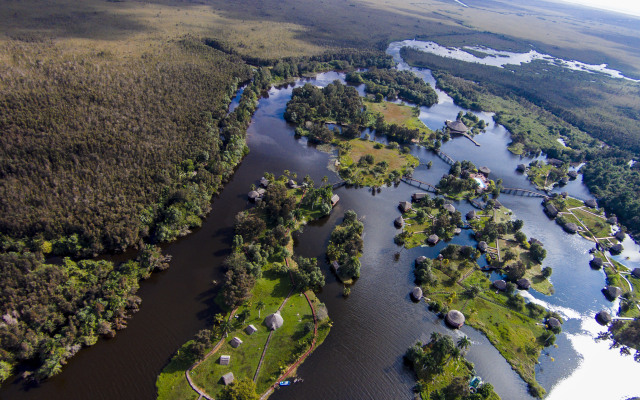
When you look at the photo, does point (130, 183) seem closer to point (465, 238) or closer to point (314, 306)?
point (314, 306)

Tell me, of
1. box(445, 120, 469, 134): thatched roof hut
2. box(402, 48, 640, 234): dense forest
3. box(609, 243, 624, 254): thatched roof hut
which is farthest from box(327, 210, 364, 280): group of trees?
box(402, 48, 640, 234): dense forest

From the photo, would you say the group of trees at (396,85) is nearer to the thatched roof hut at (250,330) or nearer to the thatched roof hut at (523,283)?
the thatched roof hut at (523,283)

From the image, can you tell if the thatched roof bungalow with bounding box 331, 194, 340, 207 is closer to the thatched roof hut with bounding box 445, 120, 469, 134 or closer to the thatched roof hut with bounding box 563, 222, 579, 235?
the thatched roof hut with bounding box 563, 222, 579, 235

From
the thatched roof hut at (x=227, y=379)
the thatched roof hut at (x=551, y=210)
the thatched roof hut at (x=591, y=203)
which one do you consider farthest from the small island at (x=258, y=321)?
the thatched roof hut at (x=591, y=203)

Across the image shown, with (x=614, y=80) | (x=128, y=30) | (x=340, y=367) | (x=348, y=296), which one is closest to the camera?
(x=340, y=367)

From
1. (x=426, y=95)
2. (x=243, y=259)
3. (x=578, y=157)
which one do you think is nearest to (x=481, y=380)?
(x=243, y=259)

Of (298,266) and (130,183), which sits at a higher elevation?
(130,183)
